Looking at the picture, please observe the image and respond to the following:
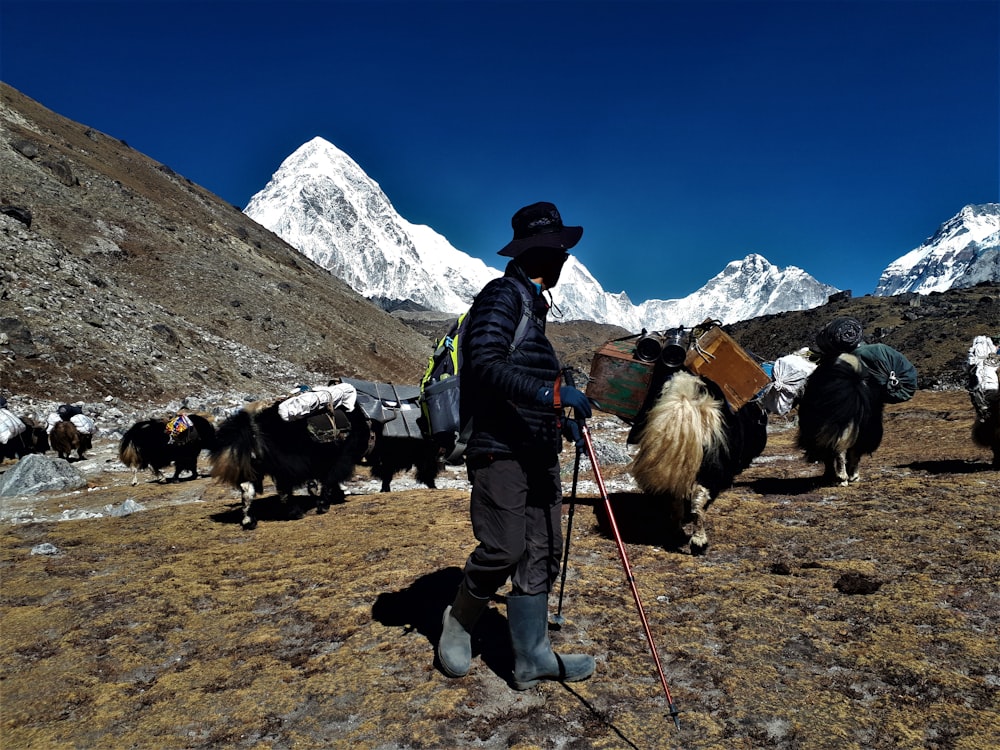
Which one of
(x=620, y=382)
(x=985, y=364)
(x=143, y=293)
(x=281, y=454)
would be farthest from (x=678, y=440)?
(x=143, y=293)

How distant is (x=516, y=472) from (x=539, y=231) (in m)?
1.16

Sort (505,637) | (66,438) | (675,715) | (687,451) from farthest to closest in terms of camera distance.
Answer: (66,438) → (687,451) → (505,637) → (675,715)

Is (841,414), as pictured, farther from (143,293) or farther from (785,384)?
(143,293)

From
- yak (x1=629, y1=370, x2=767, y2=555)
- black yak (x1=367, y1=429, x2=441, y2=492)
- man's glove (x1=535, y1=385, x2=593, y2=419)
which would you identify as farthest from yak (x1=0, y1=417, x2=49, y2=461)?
man's glove (x1=535, y1=385, x2=593, y2=419)

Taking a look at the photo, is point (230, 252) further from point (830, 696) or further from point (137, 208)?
point (830, 696)

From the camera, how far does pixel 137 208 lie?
38906mm

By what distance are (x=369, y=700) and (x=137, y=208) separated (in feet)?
150

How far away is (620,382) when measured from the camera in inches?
192

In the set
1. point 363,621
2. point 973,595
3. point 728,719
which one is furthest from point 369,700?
point 973,595

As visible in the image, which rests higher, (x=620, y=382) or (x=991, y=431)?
(x=620, y=382)

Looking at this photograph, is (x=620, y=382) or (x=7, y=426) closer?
(x=620, y=382)

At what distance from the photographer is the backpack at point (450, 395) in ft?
8.84

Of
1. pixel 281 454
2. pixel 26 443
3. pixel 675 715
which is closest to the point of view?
pixel 675 715

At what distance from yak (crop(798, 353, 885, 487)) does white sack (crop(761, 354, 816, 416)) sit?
17cm
